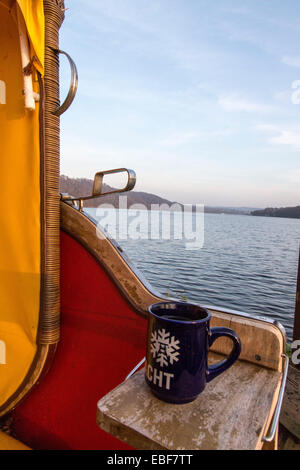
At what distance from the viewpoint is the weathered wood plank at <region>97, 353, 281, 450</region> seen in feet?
2.12

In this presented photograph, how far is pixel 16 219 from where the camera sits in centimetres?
139

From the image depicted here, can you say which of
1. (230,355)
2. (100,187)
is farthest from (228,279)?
(230,355)

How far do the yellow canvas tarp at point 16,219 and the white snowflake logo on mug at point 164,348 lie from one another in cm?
81

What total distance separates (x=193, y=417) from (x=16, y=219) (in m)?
1.10

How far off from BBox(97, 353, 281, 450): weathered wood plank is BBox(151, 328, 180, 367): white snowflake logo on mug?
0.11 m

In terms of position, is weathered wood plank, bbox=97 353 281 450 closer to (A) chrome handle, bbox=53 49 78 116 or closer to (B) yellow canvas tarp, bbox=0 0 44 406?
(B) yellow canvas tarp, bbox=0 0 44 406

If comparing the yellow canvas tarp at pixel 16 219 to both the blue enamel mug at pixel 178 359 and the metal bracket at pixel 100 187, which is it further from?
the blue enamel mug at pixel 178 359

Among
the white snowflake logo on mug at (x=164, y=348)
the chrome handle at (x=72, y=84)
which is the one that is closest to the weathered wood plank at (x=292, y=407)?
the white snowflake logo on mug at (x=164, y=348)

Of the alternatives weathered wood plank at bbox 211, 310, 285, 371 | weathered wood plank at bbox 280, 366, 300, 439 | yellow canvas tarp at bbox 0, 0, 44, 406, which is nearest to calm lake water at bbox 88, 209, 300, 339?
weathered wood plank at bbox 280, 366, 300, 439

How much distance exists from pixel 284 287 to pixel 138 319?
15364 millimetres

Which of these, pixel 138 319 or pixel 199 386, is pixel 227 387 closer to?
pixel 199 386

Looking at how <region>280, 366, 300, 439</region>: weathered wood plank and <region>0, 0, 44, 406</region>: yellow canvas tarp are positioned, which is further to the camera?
<region>280, 366, 300, 439</region>: weathered wood plank

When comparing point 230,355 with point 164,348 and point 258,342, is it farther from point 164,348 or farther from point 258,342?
point 258,342
